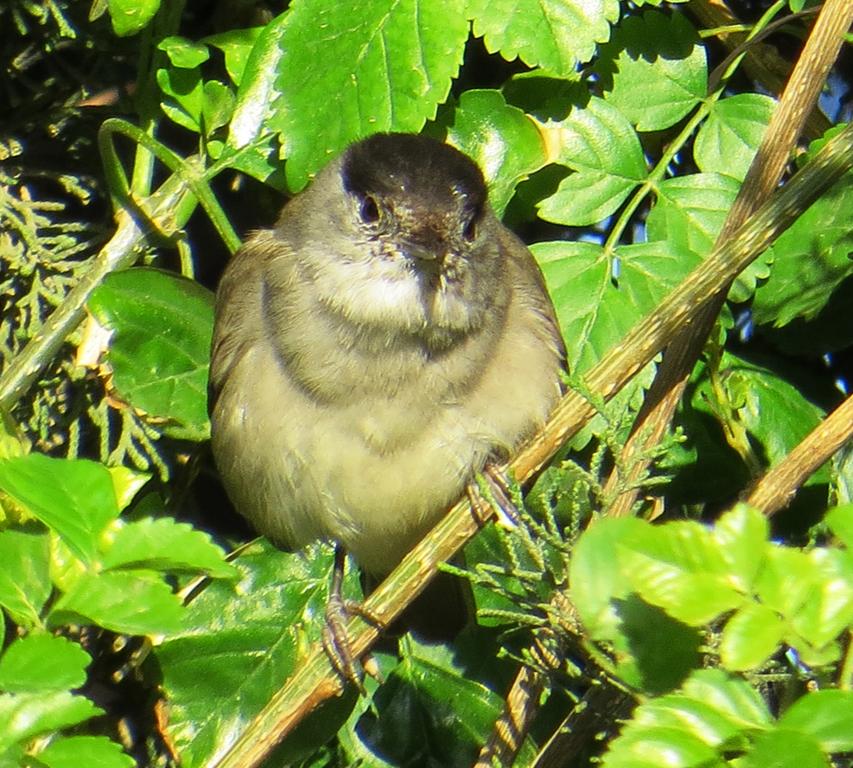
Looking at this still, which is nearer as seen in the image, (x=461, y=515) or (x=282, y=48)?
(x=461, y=515)

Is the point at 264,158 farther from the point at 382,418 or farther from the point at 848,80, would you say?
the point at 848,80

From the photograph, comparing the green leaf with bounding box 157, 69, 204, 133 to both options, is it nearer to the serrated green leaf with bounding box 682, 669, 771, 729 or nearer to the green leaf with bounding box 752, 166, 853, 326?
the green leaf with bounding box 752, 166, 853, 326

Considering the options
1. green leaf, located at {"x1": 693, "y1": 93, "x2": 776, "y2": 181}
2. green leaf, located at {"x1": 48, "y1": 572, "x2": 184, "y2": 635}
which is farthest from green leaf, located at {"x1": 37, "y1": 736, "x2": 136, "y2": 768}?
green leaf, located at {"x1": 693, "y1": 93, "x2": 776, "y2": 181}

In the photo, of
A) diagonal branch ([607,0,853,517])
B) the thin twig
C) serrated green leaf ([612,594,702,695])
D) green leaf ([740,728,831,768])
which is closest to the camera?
green leaf ([740,728,831,768])

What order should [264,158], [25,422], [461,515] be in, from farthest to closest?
[25,422], [264,158], [461,515]

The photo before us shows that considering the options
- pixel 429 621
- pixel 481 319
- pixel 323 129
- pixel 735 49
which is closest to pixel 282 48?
pixel 323 129

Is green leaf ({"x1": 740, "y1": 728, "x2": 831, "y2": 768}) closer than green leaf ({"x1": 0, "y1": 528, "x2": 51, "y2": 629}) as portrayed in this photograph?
Yes

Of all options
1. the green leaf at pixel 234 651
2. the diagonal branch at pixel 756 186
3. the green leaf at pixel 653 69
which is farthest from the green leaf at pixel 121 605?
the green leaf at pixel 653 69

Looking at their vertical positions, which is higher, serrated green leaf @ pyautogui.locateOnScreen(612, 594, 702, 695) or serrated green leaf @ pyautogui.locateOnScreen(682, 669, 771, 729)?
serrated green leaf @ pyautogui.locateOnScreen(682, 669, 771, 729)
